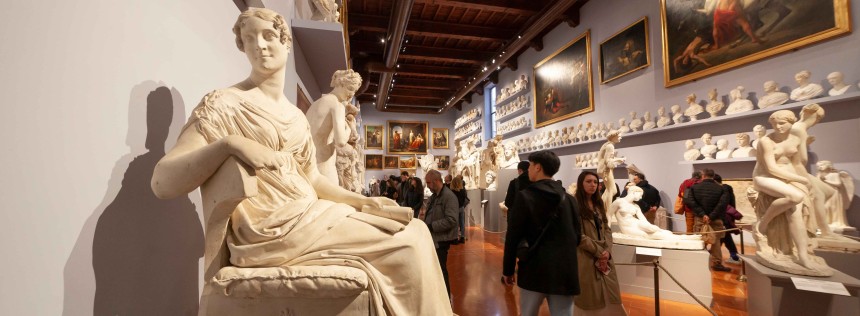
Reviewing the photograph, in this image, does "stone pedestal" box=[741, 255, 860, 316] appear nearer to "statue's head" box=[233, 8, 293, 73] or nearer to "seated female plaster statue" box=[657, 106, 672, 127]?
"statue's head" box=[233, 8, 293, 73]

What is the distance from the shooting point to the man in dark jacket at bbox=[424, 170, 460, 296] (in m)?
3.98

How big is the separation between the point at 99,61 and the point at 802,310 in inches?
195

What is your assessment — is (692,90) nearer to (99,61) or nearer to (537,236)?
(537,236)

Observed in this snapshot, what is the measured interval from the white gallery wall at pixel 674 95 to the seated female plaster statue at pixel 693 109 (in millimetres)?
182

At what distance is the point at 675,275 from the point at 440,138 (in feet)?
63.9

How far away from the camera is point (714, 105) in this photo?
7.34 meters

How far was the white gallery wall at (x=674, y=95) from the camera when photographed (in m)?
5.63

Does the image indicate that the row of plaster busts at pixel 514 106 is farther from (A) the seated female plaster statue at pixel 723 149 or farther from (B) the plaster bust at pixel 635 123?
(A) the seated female plaster statue at pixel 723 149

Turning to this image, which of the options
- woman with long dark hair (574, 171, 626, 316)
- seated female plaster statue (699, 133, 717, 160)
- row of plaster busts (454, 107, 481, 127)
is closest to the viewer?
woman with long dark hair (574, 171, 626, 316)

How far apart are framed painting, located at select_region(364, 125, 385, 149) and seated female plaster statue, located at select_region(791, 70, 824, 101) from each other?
18.7 meters

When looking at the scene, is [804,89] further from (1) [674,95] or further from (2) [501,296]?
(2) [501,296]

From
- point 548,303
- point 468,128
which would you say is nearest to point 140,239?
point 548,303

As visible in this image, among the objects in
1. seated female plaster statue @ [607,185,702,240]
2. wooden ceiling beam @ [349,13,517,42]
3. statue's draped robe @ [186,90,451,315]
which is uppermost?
wooden ceiling beam @ [349,13,517,42]

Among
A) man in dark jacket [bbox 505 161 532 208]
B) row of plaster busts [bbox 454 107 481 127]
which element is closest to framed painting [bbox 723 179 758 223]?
man in dark jacket [bbox 505 161 532 208]
